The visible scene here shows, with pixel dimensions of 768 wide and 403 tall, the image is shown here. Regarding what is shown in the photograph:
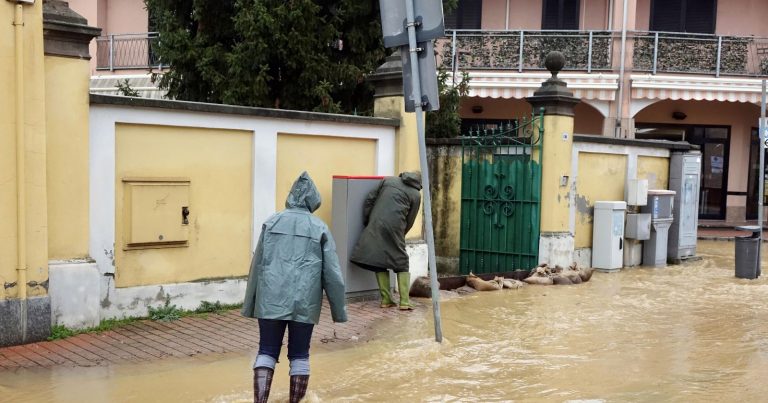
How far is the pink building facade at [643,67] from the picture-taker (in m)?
19.6

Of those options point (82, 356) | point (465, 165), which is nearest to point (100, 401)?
point (82, 356)

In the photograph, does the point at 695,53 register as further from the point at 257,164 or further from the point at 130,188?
the point at 130,188

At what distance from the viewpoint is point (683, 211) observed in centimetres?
1355

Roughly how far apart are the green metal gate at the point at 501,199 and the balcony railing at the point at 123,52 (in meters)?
11.7

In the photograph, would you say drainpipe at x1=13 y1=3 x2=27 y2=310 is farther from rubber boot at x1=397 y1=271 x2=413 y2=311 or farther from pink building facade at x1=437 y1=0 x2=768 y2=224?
pink building facade at x1=437 y1=0 x2=768 y2=224

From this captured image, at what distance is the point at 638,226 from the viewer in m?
12.4

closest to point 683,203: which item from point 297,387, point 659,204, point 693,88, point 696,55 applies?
point 659,204

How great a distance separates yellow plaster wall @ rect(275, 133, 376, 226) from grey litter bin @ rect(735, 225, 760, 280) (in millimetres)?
6080

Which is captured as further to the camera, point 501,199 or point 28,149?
point 501,199

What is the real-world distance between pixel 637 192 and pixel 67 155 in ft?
29.0

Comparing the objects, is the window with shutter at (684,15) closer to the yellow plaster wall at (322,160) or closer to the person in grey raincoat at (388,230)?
the yellow plaster wall at (322,160)

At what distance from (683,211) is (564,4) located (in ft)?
33.5

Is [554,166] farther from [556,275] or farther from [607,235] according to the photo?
[607,235]

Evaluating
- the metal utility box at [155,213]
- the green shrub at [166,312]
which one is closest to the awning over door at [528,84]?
the metal utility box at [155,213]
